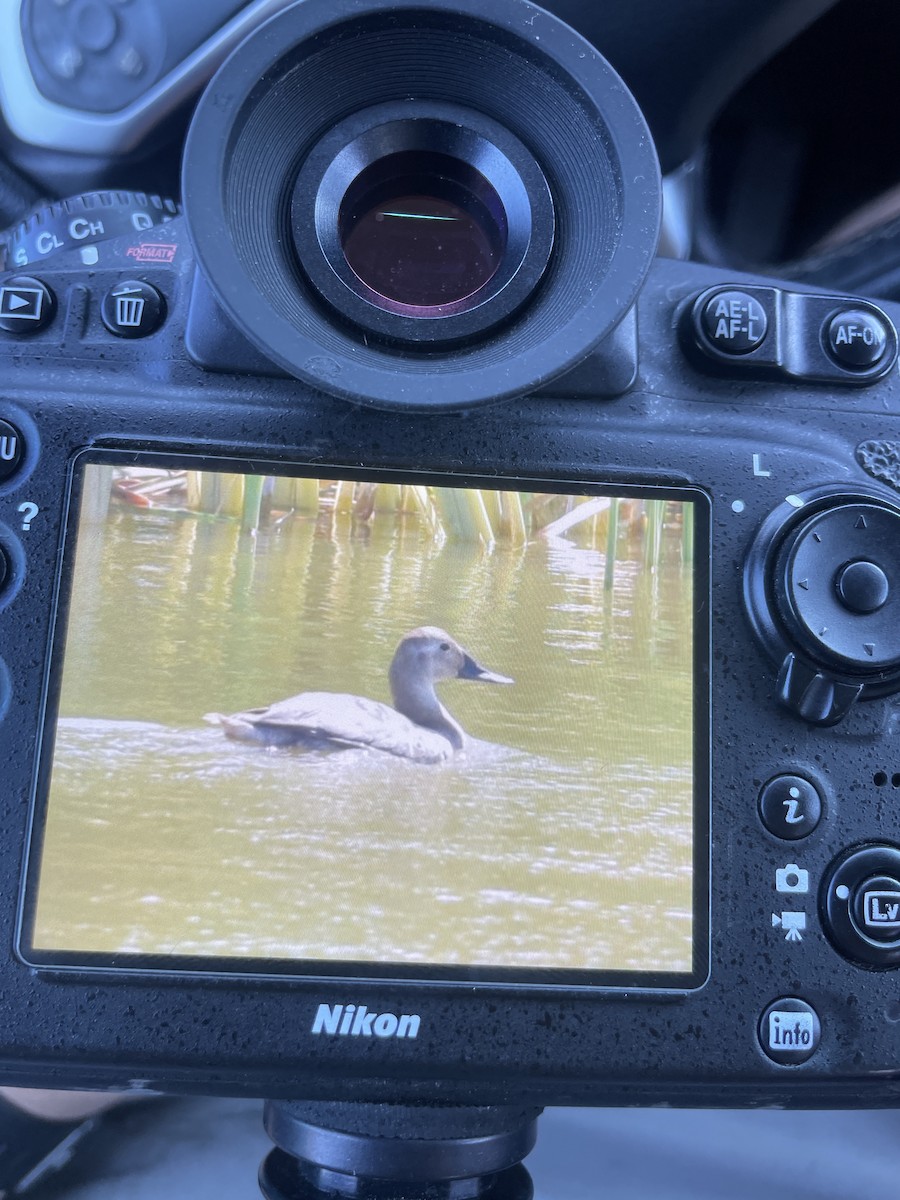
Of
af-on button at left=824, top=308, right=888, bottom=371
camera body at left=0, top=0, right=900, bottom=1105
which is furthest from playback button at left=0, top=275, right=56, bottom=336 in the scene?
af-on button at left=824, top=308, right=888, bottom=371

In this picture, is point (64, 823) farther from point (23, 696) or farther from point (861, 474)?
point (861, 474)

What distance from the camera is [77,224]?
17.5 inches

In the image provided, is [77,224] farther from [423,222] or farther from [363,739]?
[363,739]

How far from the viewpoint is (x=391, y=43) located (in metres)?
0.37

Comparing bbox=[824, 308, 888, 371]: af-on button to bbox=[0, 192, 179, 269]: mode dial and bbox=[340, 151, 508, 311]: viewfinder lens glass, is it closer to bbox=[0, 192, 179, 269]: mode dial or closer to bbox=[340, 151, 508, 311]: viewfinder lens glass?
bbox=[340, 151, 508, 311]: viewfinder lens glass

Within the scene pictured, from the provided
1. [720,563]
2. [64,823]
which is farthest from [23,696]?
[720,563]

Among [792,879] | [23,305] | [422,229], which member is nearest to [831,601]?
[792,879]

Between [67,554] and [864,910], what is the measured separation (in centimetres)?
34

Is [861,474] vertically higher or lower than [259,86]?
lower

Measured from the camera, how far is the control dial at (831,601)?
0.38 meters

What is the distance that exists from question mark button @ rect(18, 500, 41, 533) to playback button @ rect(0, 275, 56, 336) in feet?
0.23

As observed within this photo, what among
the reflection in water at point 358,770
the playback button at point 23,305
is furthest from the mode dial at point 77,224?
the reflection in water at point 358,770

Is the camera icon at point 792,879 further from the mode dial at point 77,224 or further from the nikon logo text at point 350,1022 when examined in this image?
the mode dial at point 77,224

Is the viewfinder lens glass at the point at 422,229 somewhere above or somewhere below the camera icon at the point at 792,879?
above
